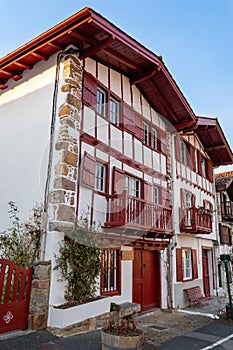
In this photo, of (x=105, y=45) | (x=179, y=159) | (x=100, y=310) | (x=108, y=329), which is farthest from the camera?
(x=179, y=159)

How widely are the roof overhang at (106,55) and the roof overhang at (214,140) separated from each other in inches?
78.8

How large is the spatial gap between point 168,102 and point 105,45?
4.79 meters

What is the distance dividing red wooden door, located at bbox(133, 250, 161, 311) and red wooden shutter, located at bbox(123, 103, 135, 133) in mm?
4153

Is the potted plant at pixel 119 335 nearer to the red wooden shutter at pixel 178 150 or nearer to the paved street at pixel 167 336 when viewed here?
the paved street at pixel 167 336

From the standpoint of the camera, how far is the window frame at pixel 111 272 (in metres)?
8.03

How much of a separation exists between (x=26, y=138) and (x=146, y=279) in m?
6.04

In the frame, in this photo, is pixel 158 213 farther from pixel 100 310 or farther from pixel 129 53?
pixel 129 53

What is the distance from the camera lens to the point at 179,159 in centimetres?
1312

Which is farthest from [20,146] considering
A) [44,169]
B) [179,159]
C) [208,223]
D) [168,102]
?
[208,223]

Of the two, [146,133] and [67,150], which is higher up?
[146,133]

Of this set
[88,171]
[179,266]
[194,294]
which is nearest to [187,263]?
[194,294]

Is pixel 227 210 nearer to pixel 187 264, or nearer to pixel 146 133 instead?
pixel 187 264

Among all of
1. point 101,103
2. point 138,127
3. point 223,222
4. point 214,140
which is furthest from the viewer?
point 223,222

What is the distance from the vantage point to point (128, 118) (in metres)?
10.0
